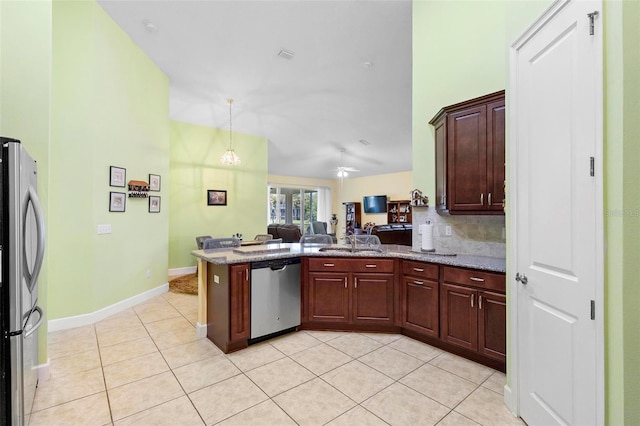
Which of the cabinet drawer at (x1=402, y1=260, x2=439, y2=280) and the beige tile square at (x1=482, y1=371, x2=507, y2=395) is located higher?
the cabinet drawer at (x1=402, y1=260, x2=439, y2=280)

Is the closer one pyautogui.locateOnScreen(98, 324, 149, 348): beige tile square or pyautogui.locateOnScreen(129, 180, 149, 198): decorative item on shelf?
pyautogui.locateOnScreen(98, 324, 149, 348): beige tile square

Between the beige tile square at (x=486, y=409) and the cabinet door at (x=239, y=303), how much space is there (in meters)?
1.86

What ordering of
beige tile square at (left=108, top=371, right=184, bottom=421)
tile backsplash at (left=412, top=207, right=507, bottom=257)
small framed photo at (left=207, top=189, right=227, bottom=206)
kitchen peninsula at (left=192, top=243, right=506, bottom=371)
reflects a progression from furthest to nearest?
small framed photo at (left=207, top=189, right=227, bottom=206) < tile backsplash at (left=412, top=207, right=507, bottom=257) < kitchen peninsula at (left=192, top=243, right=506, bottom=371) < beige tile square at (left=108, top=371, right=184, bottom=421)

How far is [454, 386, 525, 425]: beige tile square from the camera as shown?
1806 millimetres

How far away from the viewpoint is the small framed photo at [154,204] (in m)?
4.47

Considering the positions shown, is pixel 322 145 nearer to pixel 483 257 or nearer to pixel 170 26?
pixel 170 26

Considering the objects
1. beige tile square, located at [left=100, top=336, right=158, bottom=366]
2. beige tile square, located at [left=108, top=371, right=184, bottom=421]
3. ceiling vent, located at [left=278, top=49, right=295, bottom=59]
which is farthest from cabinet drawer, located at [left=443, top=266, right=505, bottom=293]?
ceiling vent, located at [left=278, top=49, right=295, bottom=59]

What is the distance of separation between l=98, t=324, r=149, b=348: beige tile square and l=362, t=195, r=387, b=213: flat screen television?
30.5 feet

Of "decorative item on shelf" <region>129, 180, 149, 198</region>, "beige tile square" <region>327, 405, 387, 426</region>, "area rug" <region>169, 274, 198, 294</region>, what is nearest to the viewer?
"beige tile square" <region>327, 405, 387, 426</region>

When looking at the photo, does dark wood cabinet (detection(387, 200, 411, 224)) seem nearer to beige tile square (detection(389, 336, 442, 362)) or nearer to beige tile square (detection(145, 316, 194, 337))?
beige tile square (detection(389, 336, 442, 362))

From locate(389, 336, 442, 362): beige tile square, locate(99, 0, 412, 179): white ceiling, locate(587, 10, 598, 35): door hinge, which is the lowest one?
locate(389, 336, 442, 362): beige tile square

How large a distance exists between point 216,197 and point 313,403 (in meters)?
5.66

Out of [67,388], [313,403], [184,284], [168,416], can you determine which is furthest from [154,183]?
[313,403]

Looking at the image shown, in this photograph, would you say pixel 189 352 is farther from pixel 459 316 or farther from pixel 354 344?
pixel 459 316
